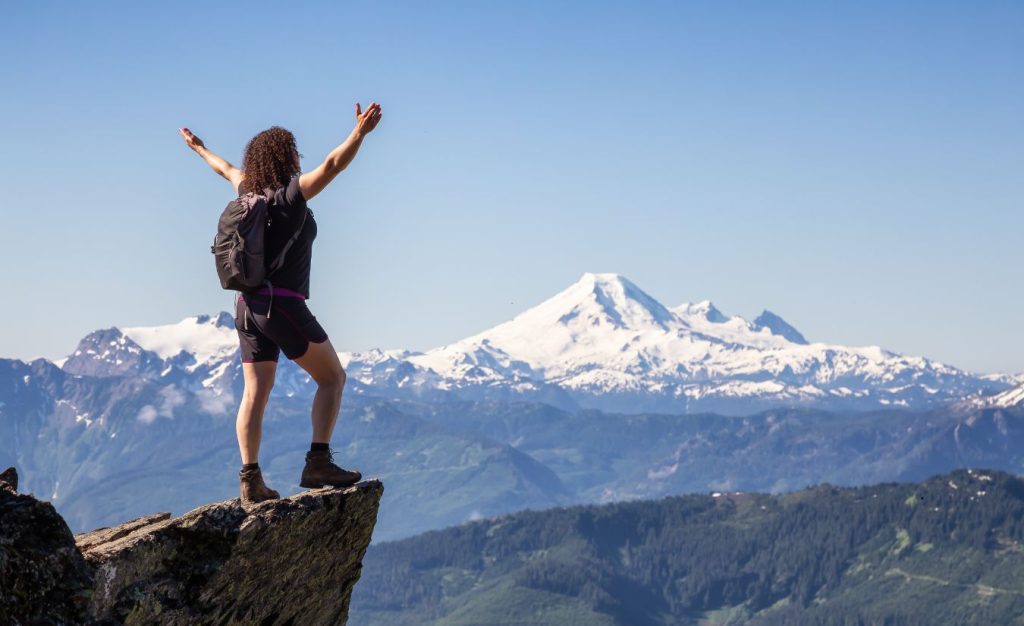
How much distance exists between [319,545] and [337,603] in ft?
4.78

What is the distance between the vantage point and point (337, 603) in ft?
53.2

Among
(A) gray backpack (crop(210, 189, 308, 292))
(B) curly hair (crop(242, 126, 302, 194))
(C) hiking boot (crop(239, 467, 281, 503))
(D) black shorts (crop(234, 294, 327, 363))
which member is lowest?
(C) hiking boot (crop(239, 467, 281, 503))

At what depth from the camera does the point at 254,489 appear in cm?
1534

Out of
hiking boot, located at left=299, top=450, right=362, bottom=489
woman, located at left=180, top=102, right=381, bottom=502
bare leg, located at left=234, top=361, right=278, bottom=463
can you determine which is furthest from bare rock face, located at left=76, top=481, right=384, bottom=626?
bare leg, located at left=234, top=361, right=278, bottom=463

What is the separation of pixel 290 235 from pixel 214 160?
2.81 m

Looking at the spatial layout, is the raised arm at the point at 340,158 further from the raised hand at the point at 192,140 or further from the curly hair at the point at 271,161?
the raised hand at the point at 192,140

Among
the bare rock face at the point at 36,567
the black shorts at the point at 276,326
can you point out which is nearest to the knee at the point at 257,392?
the black shorts at the point at 276,326

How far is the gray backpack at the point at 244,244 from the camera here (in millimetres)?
14766

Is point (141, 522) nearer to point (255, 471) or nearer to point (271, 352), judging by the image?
point (255, 471)

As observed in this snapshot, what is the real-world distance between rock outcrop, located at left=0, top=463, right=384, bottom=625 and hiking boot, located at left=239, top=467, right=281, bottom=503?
491mm

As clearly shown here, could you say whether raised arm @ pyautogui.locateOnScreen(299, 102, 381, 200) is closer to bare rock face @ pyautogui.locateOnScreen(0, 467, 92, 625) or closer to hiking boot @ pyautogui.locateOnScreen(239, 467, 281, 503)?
hiking boot @ pyautogui.locateOnScreen(239, 467, 281, 503)

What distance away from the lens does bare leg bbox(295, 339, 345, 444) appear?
51.8 feet

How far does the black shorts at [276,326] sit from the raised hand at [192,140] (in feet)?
10.4

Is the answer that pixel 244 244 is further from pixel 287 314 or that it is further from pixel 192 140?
pixel 192 140
